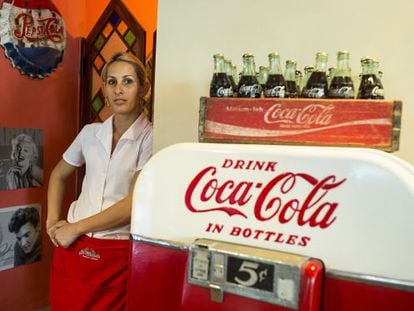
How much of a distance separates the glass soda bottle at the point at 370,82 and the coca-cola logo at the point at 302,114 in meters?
0.14

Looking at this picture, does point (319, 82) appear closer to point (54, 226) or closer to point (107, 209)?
point (107, 209)

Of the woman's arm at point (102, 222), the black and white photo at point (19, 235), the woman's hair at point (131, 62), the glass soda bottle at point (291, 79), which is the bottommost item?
the black and white photo at point (19, 235)

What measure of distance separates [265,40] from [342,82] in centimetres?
39

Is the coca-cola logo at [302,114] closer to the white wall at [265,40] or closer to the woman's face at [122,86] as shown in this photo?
the white wall at [265,40]

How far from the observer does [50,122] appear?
2.90 meters

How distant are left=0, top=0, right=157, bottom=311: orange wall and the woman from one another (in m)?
0.89

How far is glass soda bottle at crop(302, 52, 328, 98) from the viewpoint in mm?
1253

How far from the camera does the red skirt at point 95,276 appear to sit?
1.82 meters

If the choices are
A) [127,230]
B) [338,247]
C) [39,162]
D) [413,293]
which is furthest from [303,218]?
[39,162]

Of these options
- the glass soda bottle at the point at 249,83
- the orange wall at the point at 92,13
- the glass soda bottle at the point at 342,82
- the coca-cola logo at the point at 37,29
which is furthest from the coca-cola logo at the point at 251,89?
the coca-cola logo at the point at 37,29

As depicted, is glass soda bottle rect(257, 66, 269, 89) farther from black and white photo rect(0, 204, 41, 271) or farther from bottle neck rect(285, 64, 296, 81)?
black and white photo rect(0, 204, 41, 271)

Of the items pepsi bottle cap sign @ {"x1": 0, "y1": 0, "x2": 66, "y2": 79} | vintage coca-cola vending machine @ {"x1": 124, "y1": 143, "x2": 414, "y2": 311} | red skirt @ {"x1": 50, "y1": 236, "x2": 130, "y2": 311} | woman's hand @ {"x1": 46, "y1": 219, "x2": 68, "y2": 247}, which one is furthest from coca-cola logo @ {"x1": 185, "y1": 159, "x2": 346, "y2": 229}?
pepsi bottle cap sign @ {"x1": 0, "y1": 0, "x2": 66, "y2": 79}

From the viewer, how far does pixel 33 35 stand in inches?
108

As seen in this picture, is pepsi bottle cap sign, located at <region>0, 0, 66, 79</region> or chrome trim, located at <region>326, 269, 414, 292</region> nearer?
chrome trim, located at <region>326, 269, 414, 292</region>
